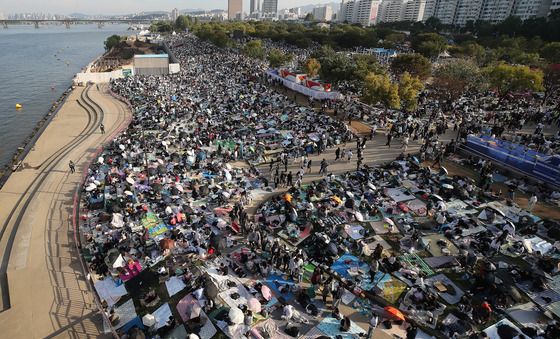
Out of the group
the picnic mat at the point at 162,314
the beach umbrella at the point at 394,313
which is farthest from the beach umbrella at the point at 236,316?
the beach umbrella at the point at 394,313

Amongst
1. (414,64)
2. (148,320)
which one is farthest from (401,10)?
(148,320)

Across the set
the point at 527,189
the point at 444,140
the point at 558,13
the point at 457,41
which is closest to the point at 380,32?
the point at 457,41

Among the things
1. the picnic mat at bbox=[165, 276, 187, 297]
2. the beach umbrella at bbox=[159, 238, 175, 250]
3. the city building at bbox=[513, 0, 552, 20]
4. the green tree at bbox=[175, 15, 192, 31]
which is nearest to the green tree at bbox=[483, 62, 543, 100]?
the beach umbrella at bbox=[159, 238, 175, 250]

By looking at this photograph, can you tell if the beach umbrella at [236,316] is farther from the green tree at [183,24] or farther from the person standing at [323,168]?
the green tree at [183,24]

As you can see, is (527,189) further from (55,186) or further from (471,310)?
(55,186)

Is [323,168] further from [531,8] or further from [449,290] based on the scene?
[531,8]
